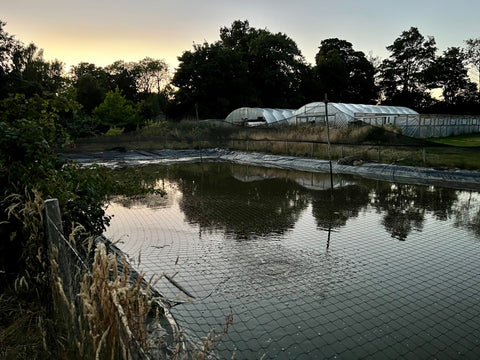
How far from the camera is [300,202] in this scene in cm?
939

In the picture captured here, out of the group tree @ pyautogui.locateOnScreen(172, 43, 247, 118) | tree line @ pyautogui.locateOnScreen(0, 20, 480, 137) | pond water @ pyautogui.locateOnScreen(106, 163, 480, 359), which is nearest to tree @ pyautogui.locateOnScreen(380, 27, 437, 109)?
tree line @ pyautogui.locateOnScreen(0, 20, 480, 137)

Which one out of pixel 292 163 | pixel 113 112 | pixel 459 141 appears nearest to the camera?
pixel 292 163

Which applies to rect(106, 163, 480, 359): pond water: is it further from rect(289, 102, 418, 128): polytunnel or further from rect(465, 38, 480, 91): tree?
rect(465, 38, 480, 91): tree

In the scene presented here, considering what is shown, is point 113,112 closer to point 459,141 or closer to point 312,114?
point 312,114

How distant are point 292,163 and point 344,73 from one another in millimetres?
33802

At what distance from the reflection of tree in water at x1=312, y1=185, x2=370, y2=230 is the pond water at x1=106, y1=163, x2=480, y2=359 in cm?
3

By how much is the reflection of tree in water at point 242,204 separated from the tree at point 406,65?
40.6 meters

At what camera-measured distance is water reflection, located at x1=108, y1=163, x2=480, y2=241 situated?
284 inches

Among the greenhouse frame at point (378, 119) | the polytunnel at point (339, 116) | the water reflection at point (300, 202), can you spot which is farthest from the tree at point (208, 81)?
the water reflection at point (300, 202)

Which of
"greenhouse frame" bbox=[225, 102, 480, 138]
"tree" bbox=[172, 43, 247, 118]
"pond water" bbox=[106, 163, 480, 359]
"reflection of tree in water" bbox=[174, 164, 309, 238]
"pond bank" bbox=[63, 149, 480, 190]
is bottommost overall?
"pond water" bbox=[106, 163, 480, 359]

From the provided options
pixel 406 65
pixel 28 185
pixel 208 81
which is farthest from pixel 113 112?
pixel 406 65

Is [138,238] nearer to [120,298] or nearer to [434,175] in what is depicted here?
[120,298]

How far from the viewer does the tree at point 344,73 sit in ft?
151

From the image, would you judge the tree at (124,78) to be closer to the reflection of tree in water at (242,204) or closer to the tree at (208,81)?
the tree at (208,81)
